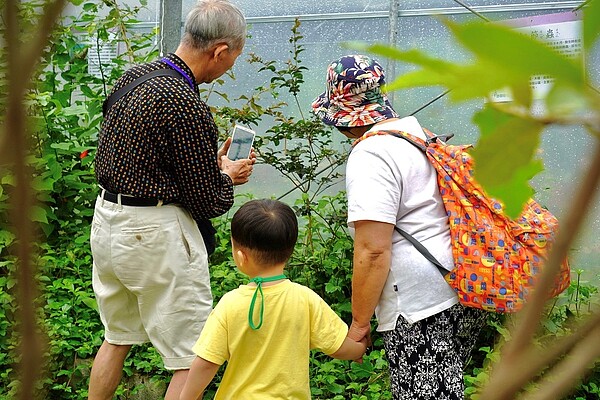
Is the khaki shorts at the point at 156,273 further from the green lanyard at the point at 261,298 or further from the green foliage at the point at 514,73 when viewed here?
the green foliage at the point at 514,73

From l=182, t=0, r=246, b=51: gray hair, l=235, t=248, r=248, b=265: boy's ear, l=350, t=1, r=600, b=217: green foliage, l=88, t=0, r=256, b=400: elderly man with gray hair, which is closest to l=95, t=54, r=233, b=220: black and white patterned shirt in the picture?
l=88, t=0, r=256, b=400: elderly man with gray hair

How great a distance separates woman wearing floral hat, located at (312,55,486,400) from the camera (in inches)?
99.7

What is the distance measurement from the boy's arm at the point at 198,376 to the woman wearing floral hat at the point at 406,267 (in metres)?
0.46

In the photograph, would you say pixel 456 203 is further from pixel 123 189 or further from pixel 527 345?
pixel 527 345

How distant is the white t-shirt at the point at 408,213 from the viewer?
2.53 meters

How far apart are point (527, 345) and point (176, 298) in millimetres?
2751

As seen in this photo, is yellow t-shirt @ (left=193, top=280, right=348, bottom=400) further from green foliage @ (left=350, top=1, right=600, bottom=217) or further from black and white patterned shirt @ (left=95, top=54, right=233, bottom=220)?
green foliage @ (left=350, top=1, right=600, bottom=217)

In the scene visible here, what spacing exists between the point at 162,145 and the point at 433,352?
100 cm

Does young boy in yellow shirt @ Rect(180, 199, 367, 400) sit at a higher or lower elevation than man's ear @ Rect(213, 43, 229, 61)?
lower

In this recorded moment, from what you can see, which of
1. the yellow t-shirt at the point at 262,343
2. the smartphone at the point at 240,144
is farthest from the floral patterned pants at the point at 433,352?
the smartphone at the point at 240,144

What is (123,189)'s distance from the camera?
288cm

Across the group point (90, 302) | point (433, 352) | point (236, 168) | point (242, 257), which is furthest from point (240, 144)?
point (90, 302)

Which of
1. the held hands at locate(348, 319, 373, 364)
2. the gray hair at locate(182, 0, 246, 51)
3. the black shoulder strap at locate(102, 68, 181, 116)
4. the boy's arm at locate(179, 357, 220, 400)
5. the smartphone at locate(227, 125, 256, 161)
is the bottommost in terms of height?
the boy's arm at locate(179, 357, 220, 400)

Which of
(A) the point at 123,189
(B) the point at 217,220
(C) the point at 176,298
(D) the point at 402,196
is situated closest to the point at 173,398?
(C) the point at 176,298
